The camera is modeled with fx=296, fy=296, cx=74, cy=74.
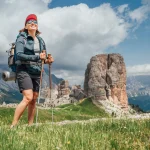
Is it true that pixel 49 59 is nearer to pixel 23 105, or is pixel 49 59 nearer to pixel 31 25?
pixel 31 25

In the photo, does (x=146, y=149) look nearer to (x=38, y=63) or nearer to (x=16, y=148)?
(x=16, y=148)

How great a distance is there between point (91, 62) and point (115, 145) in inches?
5252

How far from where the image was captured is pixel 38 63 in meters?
10.4

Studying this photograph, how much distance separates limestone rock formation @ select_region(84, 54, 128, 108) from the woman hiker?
12264 cm

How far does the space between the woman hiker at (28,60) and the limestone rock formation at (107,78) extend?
122636 mm

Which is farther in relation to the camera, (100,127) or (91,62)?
(91,62)

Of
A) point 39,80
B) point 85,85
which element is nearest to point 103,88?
point 85,85

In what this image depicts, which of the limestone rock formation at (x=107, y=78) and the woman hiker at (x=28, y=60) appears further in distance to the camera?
the limestone rock formation at (x=107, y=78)

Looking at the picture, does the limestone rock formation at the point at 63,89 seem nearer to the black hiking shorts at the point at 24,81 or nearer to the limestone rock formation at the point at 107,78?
the limestone rock formation at the point at 107,78

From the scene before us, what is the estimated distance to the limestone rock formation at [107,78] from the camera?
5325 inches

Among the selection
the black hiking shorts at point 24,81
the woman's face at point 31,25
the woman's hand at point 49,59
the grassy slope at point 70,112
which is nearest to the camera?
the black hiking shorts at point 24,81

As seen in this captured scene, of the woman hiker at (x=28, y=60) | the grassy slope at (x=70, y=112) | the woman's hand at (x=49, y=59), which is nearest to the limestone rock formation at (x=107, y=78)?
the grassy slope at (x=70, y=112)

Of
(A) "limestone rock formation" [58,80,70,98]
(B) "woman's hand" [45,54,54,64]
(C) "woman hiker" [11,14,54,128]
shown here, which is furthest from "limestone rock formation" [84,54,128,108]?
(C) "woman hiker" [11,14,54,128]

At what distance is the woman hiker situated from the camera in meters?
10.1
